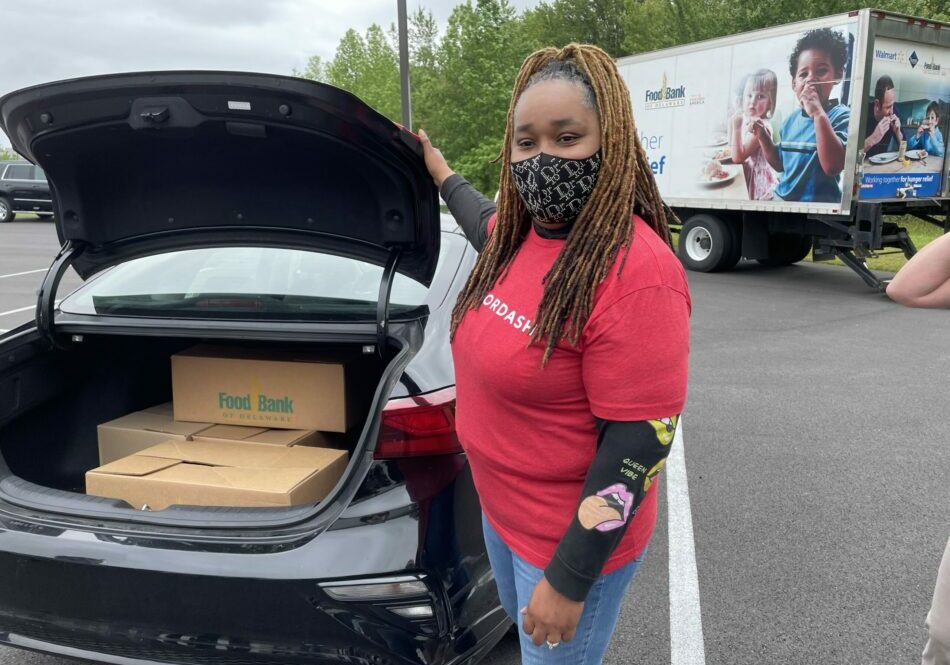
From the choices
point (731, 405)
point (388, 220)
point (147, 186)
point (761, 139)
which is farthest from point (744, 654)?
point (761, 139)

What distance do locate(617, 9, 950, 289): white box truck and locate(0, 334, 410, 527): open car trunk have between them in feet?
28.5

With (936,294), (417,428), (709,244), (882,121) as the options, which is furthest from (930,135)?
(417,428)

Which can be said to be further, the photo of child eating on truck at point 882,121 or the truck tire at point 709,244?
the truck tire at point 709,244

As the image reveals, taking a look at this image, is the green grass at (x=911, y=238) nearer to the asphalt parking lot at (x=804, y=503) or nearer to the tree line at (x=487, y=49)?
the asphalt parking lot at (x=804, y=503)

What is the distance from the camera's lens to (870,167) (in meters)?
9.73

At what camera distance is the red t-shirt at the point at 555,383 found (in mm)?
1325

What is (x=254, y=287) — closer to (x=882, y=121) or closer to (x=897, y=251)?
(x=882, y=121)

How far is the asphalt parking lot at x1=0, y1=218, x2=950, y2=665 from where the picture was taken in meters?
2.75

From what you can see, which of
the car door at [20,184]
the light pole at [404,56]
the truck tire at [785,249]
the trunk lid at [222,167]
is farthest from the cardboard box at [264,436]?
the car door at [20,184]

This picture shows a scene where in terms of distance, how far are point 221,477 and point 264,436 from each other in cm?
42

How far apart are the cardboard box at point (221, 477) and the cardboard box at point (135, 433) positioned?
0.16m

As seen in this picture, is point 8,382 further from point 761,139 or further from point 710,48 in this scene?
point 710,48

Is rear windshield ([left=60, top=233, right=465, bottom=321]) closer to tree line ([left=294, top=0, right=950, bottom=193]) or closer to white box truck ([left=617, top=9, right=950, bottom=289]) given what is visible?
white box truck ([left=617, top=9, right=950, bottom=289])

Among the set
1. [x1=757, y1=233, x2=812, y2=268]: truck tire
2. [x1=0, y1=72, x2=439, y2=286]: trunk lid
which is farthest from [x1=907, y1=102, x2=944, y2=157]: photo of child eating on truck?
[x1=0, y1=72, x2=439, y2=286]: trunk lid
